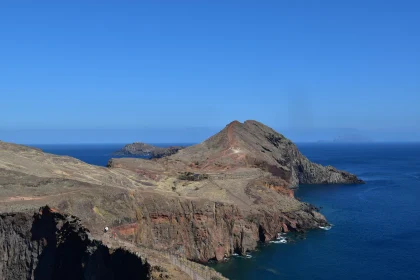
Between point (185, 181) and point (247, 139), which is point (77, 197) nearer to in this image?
point (185, 181)

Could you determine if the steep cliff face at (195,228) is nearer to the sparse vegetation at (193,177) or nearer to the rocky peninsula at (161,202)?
the rocky peninsula at (161,202)

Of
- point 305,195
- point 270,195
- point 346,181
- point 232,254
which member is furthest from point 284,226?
point 346,181

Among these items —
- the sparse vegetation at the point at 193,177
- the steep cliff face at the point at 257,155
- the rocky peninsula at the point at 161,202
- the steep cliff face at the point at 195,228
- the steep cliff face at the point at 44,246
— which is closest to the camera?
the steep cliff face at the point at 44,246

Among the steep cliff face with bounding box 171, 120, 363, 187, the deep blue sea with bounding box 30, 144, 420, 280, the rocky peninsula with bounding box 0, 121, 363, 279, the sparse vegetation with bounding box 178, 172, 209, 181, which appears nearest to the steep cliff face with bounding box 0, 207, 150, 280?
the rocky peninsula with bounding box 0, 121, 363, 279

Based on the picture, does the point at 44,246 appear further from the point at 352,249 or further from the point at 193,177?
the point at 352,249

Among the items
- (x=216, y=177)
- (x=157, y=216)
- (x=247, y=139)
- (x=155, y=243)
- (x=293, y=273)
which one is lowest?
(x=293, y=273)

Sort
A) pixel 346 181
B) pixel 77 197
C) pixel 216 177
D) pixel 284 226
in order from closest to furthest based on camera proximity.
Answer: pixel 77 197 → pixel 284 226 → pixel 216 177 → pixel 346 181

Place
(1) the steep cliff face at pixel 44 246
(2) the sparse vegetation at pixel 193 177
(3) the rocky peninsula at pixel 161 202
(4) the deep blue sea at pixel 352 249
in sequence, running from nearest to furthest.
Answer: (1) the steep cliff face at pixel 44 246 → (3) the rocky peninsula at pixel 161 202 → (4) the deep blue sea at pixel 352 249 → (2) the sparse vegetation at pixel 193 177

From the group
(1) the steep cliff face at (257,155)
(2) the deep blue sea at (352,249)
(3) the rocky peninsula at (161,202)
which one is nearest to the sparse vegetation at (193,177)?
(3) the rocky peninsula at (161,202)
